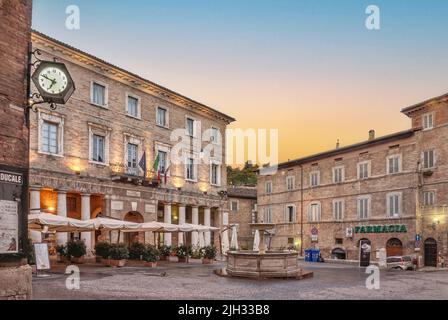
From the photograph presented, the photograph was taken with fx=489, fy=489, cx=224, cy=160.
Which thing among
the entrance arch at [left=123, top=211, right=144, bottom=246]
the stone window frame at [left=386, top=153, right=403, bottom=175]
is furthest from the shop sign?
the stone window frame at [left=386, top=153, right=403, bottom=175]

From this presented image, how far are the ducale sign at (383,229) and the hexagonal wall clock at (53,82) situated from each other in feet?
96.8

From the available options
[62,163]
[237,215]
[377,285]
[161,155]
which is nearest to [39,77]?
[377,285]

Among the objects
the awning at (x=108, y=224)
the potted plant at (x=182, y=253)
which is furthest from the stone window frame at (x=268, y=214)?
the awning at (x=108, y=224)

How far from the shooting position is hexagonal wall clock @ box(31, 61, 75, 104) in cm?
1166

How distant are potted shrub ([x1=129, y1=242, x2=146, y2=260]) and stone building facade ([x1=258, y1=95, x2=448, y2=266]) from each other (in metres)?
19.7

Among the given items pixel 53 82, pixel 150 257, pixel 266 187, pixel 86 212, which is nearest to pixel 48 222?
pixel 150 257

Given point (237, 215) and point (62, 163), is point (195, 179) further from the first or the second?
point (237, 215)

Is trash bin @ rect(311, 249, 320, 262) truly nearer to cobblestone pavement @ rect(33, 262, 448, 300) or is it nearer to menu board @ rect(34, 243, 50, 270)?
cobblestone pavement @ rect(33, 262, 448, 300)

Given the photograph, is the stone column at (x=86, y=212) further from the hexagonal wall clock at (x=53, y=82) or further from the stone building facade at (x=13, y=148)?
the stone building facade at (x=13, y=148)

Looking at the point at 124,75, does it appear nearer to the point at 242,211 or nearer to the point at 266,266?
the point at 266,266
